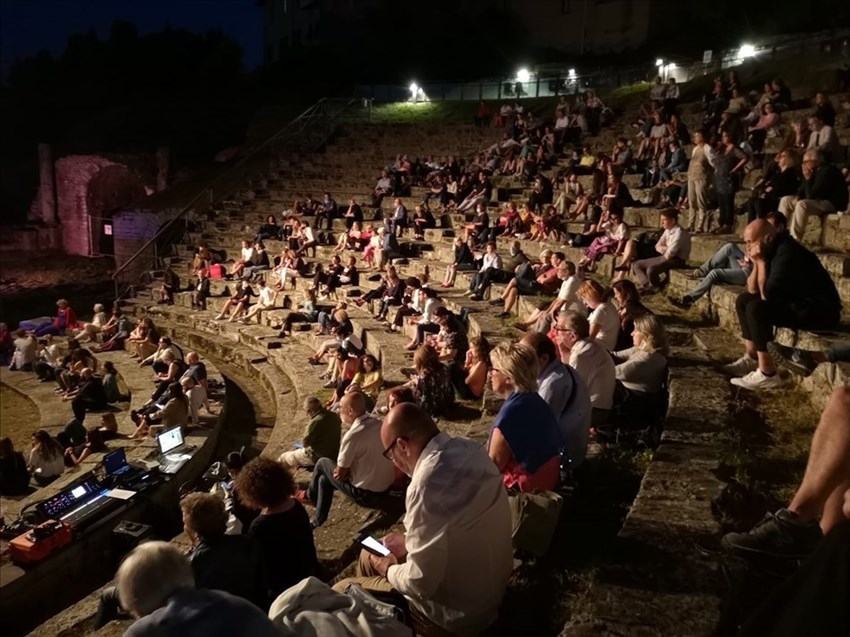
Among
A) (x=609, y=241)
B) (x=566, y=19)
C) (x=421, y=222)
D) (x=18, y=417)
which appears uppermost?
(x=566, y=19)

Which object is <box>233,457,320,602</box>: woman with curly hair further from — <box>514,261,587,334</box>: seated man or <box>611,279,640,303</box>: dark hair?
<box>514,261,587,334</box>: seated man

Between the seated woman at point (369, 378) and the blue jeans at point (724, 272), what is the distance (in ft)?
12.0

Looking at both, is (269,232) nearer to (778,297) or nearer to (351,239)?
(351,239)

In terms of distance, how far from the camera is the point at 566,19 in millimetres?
31406

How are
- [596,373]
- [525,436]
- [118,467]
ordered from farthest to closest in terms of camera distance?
[118,467] < [596,373] < [525,436]

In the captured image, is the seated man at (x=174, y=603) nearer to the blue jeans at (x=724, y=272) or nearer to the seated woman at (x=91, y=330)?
the blue jeans at (x=724, y=272)

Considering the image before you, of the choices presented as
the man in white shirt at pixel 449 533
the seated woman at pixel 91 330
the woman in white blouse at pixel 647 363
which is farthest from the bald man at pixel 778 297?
the seated woman at pixel 91 330

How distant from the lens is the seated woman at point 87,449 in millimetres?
8180

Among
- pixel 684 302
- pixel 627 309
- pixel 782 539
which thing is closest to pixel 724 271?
pixel 684 302

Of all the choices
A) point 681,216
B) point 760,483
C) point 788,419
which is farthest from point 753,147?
point 760,483

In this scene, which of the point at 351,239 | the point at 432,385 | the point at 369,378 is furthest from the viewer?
the point at 351,239

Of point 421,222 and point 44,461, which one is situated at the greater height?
point 421,222

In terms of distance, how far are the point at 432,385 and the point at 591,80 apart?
19.4 metres

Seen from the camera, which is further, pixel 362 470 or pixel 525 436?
pixel 362 470
